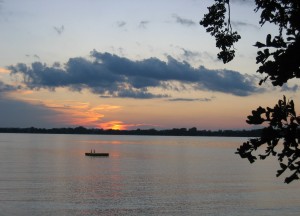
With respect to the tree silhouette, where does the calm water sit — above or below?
below

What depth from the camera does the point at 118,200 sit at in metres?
50.4

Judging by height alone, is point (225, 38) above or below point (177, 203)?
above

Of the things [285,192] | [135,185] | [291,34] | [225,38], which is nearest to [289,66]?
[291,34]

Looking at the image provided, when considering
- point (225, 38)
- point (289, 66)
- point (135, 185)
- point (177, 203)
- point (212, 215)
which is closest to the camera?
point (289, 66)

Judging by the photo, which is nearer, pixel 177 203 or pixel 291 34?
pixel 291 34

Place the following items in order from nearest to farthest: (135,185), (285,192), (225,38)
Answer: (225,38) → (285,192) → (135,185)

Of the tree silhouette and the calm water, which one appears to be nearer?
the tree silhouette

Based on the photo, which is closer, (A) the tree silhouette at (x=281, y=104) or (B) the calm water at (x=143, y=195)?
(A) the tree silhouette at (x=281, y=104)

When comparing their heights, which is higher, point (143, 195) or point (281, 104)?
point (281, 104)

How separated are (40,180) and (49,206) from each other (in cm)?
2350

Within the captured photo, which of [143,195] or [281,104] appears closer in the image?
[281,104]

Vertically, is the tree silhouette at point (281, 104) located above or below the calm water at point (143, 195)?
above

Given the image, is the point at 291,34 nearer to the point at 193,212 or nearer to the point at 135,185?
the point at 193,212

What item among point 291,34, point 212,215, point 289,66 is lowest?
point 212,215
